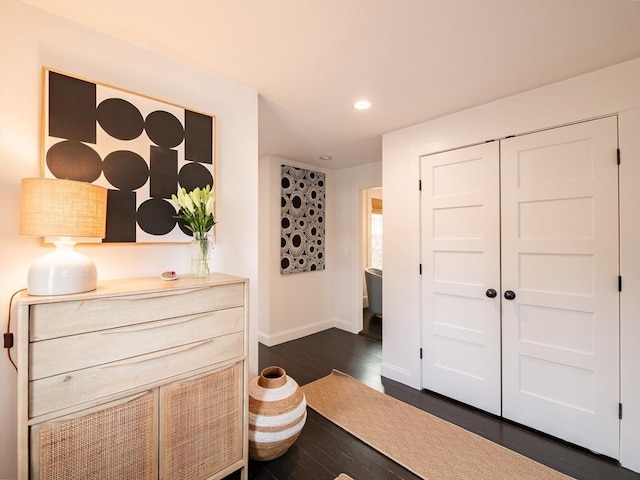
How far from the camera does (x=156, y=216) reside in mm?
1688

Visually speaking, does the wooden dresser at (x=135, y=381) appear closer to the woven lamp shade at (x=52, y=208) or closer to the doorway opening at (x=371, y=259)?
the woven lamp shade at (x=52, y=208)

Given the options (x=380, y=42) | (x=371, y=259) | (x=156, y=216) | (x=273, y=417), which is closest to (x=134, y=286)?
(x=156, y=216)

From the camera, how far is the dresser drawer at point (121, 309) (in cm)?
106

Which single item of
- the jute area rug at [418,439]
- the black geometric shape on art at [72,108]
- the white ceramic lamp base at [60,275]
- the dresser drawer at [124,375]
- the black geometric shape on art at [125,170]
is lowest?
the jute area rug at [418,439]

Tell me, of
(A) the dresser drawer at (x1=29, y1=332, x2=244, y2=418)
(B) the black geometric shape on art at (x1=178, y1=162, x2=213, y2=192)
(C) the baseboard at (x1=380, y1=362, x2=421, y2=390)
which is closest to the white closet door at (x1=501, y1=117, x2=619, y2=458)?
(C) the baseboard at (x1=380, y1=362, x2=421, y2=390)

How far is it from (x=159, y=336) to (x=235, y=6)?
1555 mm

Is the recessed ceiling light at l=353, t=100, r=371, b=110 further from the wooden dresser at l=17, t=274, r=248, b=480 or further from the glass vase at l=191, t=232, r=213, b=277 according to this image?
the wooden dresser at l=17, t=274, r=248, b=480

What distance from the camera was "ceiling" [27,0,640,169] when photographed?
53.7 inches

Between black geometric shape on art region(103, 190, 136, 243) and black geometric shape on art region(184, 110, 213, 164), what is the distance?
1.40ft

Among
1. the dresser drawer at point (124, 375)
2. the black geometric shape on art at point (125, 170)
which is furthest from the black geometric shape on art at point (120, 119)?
the dresser drawer at point (124, 375)

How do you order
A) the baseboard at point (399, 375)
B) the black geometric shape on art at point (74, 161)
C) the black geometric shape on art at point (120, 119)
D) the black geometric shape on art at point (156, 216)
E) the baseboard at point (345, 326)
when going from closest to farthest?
the black geometric shape on art at point (74, 161), the black geometric shape on art at point (120, 119), the black geometric shape on art at point (156, 216), the baseboard at point (399, 375), the baseboard at point (345, 326)

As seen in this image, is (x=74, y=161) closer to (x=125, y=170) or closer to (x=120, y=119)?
(x=125, y=170)

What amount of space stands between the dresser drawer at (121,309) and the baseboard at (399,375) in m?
1.99

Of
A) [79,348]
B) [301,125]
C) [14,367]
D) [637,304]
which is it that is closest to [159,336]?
[79,348]
